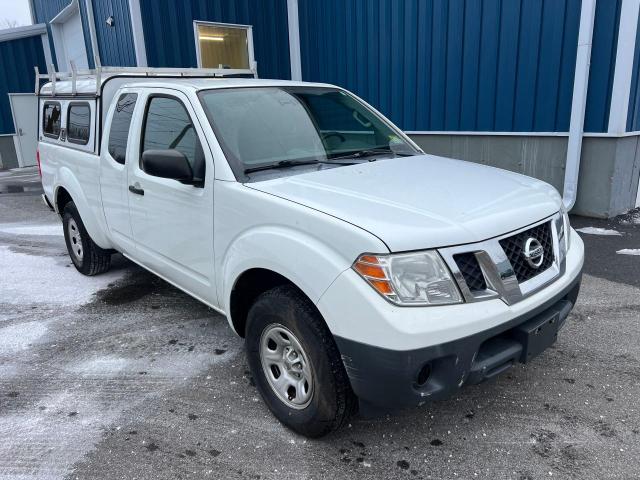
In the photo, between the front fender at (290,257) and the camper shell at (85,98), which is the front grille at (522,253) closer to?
the front fender at (290,257)

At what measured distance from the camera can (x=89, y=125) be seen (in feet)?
14.5

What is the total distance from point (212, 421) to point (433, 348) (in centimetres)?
143

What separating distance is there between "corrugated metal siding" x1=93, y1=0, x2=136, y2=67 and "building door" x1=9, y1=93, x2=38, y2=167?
16.1ft

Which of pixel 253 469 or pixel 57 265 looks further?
pixel 57 265

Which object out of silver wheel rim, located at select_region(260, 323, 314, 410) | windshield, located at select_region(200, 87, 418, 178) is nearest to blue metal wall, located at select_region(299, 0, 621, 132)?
windshield, located at select_region(200, 87, 418, 178)

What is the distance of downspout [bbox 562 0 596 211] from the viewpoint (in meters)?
6.17

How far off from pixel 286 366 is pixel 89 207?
282cm

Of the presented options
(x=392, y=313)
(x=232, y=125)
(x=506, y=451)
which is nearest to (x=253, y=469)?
(x=392, y=313)

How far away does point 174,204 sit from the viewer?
10.6 ft

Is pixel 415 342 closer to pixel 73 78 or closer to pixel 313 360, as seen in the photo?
pixel 313 360

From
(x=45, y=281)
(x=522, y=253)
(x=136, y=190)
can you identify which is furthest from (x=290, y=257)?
→ (x=45, y=281)

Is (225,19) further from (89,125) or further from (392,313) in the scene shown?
(392,313)

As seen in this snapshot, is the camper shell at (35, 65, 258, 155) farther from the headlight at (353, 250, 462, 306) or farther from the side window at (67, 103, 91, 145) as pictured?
the headlight at (353, 250, 462, 306)

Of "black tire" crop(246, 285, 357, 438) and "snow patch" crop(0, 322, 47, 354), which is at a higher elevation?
"black tire" crop(246, 285, 357, 438)
